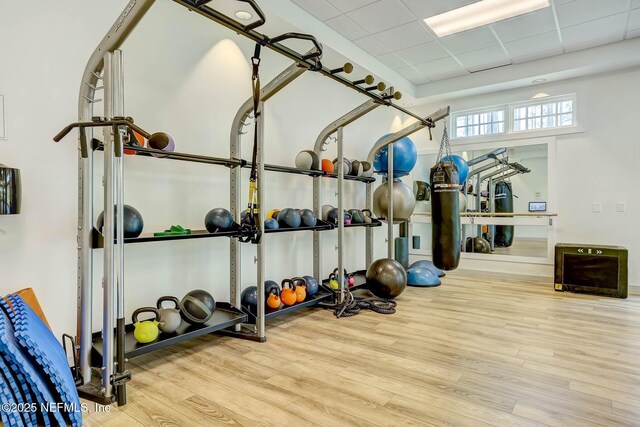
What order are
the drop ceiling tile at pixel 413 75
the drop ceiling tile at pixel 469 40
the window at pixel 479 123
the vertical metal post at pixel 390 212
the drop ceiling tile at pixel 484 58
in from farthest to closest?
the window at pixel 479 123 → the drop ceiling tile at pixel 413 75 → the drop ceiling tile at pixel 484 58 → the vertical metal post at pixel 390 212 → the drop ceiling tile at pixel 469 40

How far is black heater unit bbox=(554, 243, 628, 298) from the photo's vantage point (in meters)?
4.62

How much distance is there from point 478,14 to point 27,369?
4991mm

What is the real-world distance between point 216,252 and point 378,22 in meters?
3.20

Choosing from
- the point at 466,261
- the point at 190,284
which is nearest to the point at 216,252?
the point at 190,284

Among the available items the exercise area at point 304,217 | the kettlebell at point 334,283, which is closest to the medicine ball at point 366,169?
the exercise area at point 304,217

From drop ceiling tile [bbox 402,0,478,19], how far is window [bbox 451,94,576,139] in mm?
2744

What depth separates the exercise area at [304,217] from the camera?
6.78ft

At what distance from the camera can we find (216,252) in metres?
3.64

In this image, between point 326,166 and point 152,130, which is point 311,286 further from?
point 152,130

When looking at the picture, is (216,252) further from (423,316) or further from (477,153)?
(477,153)

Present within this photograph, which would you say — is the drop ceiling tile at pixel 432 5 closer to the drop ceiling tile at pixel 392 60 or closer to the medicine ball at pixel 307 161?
the drop ceiling tile at pixel 392 60

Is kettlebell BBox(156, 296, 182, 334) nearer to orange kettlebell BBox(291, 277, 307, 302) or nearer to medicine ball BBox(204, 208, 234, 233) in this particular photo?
medicine ball BBox(204, 208, 234, 233)

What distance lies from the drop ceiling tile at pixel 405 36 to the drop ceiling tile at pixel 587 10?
56.7 inches

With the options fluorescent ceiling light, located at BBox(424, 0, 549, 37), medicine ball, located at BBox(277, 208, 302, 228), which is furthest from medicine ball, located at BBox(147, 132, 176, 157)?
fluorescent ceiling light, located at BBox(424, 0, 549, 37)
